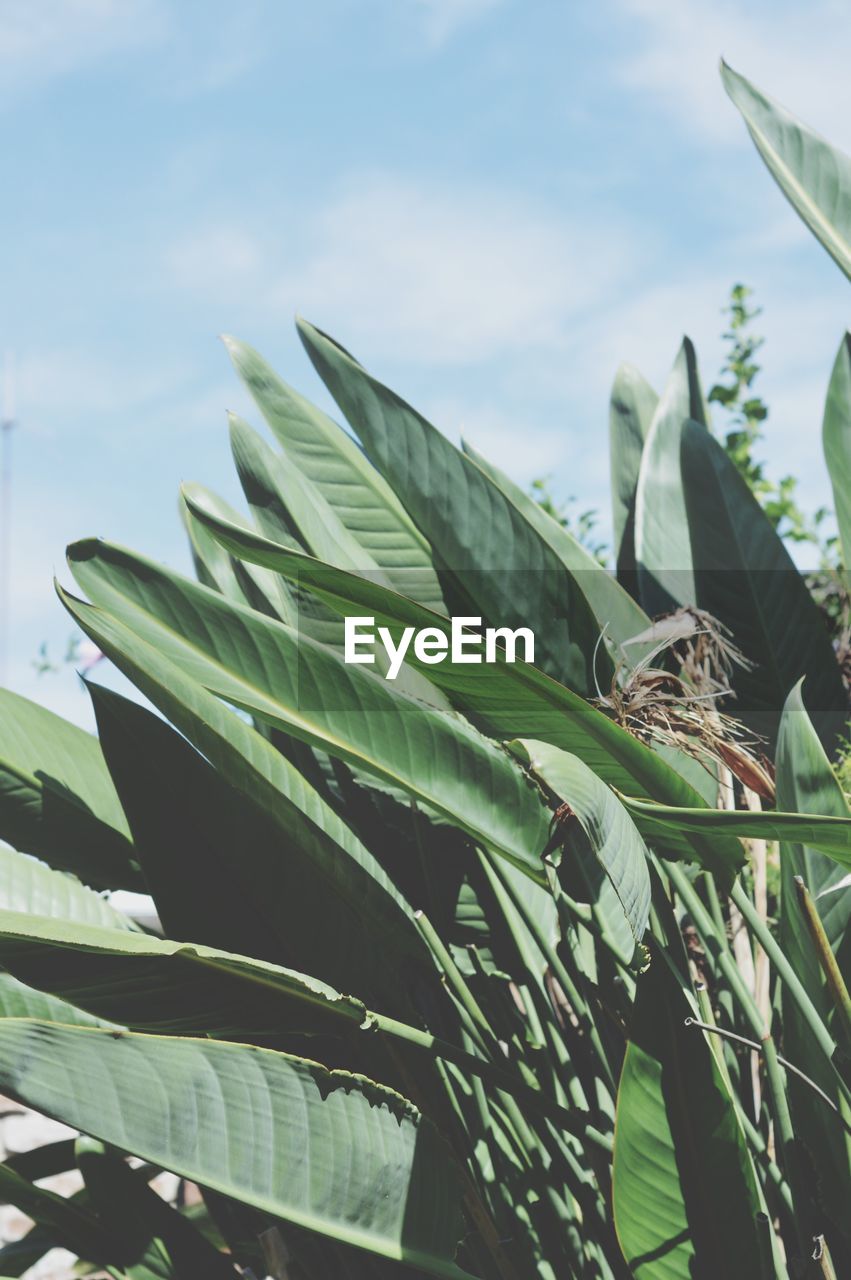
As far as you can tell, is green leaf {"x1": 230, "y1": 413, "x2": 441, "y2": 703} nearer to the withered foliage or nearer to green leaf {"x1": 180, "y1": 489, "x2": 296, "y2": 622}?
green leaf {"x1": 180, "y1": 489, "x2": 296, "y2": 622}

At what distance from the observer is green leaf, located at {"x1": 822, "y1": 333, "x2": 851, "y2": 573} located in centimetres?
107

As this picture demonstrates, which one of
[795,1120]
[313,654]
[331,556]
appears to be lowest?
[795,1120]

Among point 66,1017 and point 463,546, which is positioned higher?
point 463,546

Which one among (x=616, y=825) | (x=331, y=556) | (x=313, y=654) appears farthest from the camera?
(x=331, y=556)

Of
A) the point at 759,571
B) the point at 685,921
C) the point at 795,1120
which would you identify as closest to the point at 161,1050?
the point at 795,1120

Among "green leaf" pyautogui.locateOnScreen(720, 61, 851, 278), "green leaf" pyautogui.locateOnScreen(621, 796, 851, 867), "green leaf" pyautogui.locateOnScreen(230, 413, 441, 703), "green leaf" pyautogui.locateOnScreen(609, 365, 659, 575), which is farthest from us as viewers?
"green leaf" pyautogui.locateOnScreen(609, 365, 659, 575)

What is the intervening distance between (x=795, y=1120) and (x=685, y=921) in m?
0.30

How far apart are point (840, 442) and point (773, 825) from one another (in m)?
→ 0.66

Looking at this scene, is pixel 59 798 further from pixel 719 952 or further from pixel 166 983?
pixel 719 952

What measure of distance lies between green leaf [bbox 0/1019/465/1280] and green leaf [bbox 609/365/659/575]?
0.85 meters

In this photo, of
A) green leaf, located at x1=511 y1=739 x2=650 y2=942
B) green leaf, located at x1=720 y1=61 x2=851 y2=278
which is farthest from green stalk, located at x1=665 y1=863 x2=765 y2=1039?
green leaf, located at x1=720 y1=61 x2=851 y2=278

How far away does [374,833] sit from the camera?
1024mm

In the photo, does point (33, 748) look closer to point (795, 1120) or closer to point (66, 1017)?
point (66, 1017)

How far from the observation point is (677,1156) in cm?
65
